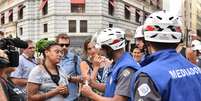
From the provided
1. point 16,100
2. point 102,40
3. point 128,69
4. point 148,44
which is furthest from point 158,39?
point 16,100

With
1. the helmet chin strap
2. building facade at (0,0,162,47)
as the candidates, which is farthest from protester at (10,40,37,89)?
building facade at (0,0,162,47)

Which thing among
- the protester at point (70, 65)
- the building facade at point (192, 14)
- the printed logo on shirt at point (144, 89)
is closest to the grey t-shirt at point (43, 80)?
the protester at point (70, 65)

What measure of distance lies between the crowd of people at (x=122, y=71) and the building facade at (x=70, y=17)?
36.4 metres

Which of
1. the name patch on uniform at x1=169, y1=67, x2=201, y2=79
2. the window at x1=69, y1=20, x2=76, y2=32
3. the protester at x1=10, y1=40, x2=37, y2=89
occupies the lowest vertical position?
the protester at x1=10, y1=40, x2=37, y2=89

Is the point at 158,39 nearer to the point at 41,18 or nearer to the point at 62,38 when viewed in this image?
the point at 62,38

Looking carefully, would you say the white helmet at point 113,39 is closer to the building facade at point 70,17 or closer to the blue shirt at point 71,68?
the blue shirt at point 71,68

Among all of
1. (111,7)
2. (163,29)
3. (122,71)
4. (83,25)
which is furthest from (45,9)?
(163,29)

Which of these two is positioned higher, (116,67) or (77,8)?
(77,8)

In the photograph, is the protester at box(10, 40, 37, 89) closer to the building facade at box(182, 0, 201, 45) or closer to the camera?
the camera

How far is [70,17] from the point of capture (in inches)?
1761

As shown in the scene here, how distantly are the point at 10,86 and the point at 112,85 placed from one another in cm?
100

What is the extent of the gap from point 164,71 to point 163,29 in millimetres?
337

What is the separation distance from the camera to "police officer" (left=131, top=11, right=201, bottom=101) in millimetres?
3497

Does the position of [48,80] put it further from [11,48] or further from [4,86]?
[4,86]
